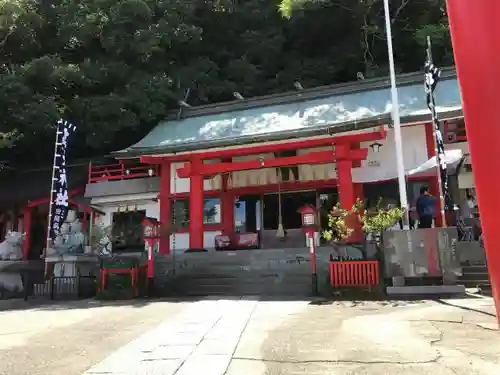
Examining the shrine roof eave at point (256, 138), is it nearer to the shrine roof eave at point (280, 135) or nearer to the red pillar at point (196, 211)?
the shrine roof eave at point (280, 135)

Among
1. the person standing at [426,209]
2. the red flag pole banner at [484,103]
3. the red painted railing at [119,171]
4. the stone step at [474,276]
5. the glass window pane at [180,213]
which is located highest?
the red painted railing at [119,171]

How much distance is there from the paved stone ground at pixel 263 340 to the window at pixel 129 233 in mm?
10776

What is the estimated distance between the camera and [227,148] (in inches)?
614

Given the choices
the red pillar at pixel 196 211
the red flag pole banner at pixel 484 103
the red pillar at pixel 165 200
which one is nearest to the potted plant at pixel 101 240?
the red pillar at pixel 165 200

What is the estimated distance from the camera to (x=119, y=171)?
19875 millimetres

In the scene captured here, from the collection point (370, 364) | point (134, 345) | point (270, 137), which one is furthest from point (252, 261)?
point (370, 364)

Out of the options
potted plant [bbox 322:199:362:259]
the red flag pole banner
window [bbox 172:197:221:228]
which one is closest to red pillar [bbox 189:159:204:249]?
window [bbox 172:197:221:228]

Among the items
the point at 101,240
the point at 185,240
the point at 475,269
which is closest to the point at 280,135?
the point at 185,240

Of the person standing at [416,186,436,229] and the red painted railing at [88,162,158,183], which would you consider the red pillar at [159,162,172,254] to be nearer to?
the red painted railing at [88,162,158,183]

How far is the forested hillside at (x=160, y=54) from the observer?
1989cm

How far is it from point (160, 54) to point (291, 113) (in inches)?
352

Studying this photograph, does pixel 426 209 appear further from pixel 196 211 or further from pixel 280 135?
pixel 196 211

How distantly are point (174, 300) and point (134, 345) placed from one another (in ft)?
17.1

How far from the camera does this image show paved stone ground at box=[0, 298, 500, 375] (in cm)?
463
